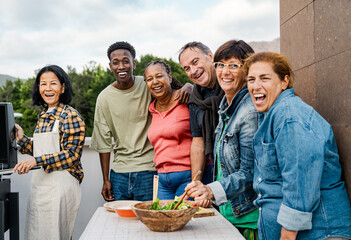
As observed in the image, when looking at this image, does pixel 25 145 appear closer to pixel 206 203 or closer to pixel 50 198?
pixel 50 198

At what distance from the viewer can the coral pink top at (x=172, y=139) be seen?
9.11ft

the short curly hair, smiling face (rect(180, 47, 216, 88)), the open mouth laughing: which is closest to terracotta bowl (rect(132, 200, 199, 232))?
the open mouth laughing

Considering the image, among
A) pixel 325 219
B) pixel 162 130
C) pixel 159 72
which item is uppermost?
pixel 159 72

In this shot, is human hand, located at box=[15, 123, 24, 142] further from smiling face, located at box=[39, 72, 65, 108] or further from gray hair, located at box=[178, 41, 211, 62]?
gray hair, located at box=[178, 41, 211, 62]

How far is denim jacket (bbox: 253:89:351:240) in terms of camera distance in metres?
1.53

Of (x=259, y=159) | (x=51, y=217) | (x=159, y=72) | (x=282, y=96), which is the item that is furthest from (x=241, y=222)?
(x=51, y=217)

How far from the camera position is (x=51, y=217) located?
9.82 ft

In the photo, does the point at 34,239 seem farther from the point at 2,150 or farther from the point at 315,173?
the point at 315,173

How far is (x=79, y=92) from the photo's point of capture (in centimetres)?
2470

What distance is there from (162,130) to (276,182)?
1250 millimetres

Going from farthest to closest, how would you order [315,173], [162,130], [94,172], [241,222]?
[94,172] < [162,130] < [241,222] < [315,173]

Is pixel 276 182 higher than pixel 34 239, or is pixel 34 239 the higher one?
pixel 276 182

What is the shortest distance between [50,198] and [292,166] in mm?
2024

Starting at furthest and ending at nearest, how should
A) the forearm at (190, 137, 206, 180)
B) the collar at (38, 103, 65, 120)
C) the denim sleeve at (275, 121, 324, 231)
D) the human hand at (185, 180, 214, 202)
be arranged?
the collar at (38, 103, 65, 120) < the forearm at (190, 137, 206, 180) < the human hand at (185, 180, 214, 202) < the denim sleeve at (275, 121, 324, 231)
